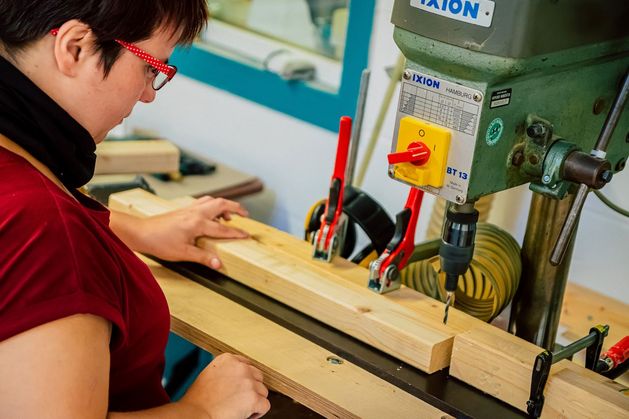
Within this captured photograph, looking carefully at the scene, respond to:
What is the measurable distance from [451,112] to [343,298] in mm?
427

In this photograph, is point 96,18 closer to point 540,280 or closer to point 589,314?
point 540,280

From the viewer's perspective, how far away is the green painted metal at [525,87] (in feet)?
3.71

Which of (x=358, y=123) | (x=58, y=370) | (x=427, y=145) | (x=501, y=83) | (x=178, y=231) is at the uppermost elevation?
(x=501, y=83)

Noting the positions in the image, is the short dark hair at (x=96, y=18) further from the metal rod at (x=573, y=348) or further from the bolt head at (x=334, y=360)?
the metal rod at (x=573, y=348)

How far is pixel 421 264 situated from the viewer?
1658 millimetres

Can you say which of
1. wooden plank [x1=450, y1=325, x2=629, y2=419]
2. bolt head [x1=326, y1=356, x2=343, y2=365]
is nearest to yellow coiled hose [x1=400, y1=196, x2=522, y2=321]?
wooden plank [x1=450, y1=325, x2=629, y2=419]

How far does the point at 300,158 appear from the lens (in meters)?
2.45

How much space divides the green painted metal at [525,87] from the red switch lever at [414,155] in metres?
0.07

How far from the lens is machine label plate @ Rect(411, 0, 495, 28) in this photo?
3.58 feet

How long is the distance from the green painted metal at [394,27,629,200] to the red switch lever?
7 centimetres

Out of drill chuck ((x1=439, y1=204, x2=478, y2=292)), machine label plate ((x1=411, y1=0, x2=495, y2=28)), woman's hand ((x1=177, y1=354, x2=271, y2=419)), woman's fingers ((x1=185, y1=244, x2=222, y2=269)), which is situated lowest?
woman's hand ((x1=177, y1=354, x2=271, y2=419))

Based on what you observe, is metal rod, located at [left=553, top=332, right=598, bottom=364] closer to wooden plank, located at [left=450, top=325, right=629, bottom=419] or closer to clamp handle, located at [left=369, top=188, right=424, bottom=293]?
wooden plank, located at [left=450, top=325, right=629, bottom=419]

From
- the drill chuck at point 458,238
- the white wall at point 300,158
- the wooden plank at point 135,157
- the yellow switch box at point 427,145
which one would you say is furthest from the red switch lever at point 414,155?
the wooden plank at point 135,157

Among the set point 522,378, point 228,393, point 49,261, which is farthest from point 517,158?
point 49,261
